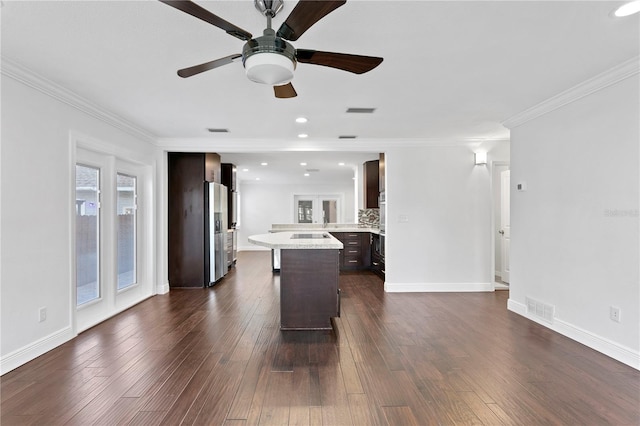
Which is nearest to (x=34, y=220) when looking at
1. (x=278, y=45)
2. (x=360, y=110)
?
(x=278, y=45)

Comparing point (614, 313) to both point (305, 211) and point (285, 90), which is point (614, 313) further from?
point (305, 211)

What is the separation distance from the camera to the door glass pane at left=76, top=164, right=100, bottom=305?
3.56 meters

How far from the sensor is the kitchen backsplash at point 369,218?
7.48m

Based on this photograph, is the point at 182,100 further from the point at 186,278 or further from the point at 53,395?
the point at 186,278

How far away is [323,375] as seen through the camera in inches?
98.5

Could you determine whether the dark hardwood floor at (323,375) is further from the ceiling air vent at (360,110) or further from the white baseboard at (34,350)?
the ceiling air vent at (360,110)

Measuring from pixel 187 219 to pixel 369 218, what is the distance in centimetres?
399

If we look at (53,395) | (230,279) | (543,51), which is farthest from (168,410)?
(230,279)

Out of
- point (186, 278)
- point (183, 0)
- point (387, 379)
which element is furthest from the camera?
point (186, 278)

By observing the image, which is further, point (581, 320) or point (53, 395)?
point (581, 320)

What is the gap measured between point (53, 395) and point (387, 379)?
90.9 inches

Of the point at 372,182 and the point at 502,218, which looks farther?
the point at 372,182

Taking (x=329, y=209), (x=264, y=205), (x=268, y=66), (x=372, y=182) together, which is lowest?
(x=329, y=209)

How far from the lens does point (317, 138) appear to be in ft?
16.8
